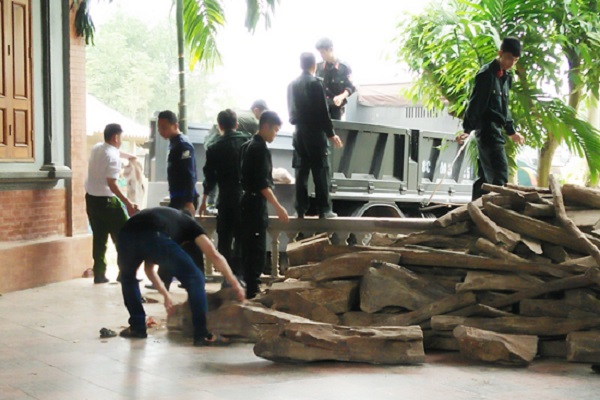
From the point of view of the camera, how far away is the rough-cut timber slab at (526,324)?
6578 mm

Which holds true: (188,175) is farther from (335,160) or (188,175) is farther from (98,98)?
(98,98)

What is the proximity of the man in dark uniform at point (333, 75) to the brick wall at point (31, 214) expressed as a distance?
383cm

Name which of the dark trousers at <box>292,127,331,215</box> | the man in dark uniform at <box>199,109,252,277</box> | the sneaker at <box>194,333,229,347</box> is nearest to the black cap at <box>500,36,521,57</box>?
the dark trousers at <box>292,127,331,215</box>

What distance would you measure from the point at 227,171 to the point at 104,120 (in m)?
15.3

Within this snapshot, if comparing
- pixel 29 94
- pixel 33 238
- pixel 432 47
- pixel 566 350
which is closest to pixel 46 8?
pixel 29 94

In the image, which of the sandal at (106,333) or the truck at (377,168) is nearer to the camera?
the sandal at (106,333)

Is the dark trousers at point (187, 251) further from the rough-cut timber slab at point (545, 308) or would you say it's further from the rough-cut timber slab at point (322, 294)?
the rough-cut timber slab at point (545, 308)

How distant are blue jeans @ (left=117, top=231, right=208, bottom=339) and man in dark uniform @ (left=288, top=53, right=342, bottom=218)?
8.54ft

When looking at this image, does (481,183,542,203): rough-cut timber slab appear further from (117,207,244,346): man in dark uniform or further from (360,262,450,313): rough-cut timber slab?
(117,207,244,346): man in dark uniform

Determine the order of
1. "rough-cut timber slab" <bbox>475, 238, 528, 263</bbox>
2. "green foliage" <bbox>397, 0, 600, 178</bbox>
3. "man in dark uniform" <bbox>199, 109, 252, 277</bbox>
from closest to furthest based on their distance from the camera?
1. "rough-cut timber slab" <bbox>475, 238, 528, 263</bbox>
2. "man in dark uniform" <bbox>199, 109, 252, 277</bbox>
3. "green foliage" <bbox>397, 0, 600, 178</bbox>

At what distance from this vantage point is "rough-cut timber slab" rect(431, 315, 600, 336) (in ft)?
21.6

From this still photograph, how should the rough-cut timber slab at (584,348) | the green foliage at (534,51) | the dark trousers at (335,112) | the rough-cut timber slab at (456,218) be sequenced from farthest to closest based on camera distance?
the dark trousers at (335,112), the green foliage at (534,51), the rough-cut timber slab at (456,218), the rough-cut timber slab at (584,348)

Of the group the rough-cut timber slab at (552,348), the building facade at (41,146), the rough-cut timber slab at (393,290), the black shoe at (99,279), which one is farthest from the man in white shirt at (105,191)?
the rough-cut timber slab at (552,348)

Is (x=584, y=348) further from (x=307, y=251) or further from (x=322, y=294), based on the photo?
(x=307, y=251)
